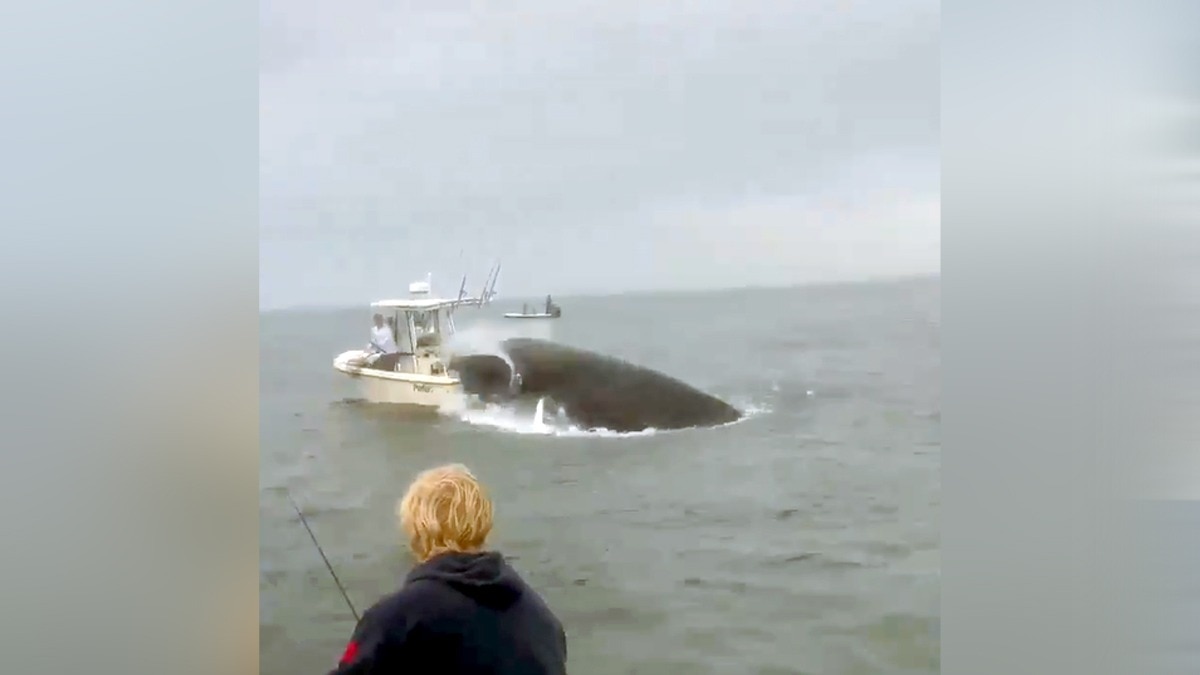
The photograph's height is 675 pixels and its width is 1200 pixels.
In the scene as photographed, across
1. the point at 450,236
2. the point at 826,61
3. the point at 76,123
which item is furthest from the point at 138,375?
the point at 826,61

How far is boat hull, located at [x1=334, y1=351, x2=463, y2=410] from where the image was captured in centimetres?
252

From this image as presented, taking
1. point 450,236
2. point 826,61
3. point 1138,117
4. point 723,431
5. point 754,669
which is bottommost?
point 754,669

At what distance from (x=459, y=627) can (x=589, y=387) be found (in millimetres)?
964

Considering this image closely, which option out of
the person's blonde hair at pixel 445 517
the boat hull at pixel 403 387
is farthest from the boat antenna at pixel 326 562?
the person's blonde hair at pixel 445 517

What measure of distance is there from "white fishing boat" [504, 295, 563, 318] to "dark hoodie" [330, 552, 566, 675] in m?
0.93

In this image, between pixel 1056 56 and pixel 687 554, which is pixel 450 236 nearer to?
pixel 687 554

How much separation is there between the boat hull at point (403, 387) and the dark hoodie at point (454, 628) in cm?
92

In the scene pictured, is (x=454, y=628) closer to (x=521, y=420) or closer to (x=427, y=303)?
(x=521, y=420)

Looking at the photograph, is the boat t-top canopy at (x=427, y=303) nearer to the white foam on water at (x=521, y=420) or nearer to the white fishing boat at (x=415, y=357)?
the white fishing boat at (x=415, y=357)

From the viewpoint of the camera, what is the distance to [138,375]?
2398 millimetres

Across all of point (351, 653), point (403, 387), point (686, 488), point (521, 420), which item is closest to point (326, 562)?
point (403, 387)

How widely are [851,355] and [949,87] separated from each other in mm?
584

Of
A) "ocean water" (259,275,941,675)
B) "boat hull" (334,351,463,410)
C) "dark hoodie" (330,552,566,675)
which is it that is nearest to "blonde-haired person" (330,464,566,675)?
"dark hoodie" (330,552,566,675)

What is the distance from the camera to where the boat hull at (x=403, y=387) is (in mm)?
2518
